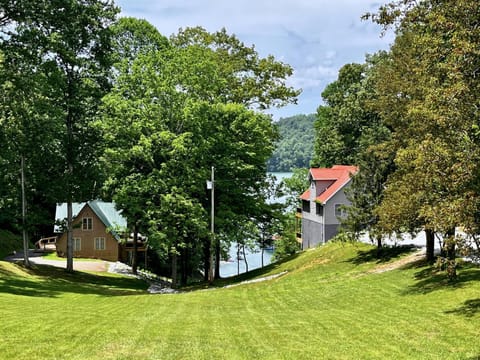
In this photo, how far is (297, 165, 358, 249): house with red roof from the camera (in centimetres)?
4622

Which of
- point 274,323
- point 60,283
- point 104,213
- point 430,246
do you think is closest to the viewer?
point 274,323

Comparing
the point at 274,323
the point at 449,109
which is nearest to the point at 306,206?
the point at 274,323

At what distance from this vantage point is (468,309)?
546 inches

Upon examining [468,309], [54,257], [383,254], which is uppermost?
[383,254]

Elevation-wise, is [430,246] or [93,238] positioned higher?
[430,246]

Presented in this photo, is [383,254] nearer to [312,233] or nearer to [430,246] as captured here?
[430,246]

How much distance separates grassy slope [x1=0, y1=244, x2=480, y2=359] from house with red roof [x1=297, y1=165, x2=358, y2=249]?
77.5ft

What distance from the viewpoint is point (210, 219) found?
3400cm

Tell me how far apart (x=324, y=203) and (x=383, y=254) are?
67.0ft

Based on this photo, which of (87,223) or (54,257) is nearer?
(54,257)

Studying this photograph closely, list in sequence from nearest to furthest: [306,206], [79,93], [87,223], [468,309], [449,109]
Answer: [449,109]
[468,309]
[79,93]
[87,223]
[306,206]

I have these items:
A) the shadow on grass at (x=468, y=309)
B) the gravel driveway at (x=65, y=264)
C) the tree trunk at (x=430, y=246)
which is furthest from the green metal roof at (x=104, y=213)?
the shadow on grass at (x=468, y=309)

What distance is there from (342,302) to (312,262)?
12.5m

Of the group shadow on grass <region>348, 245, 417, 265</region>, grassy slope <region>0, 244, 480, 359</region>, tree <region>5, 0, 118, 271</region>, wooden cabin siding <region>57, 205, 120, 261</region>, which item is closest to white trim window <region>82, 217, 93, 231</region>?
wooden cabin siding <region>57, 205, 120, 261</region>
